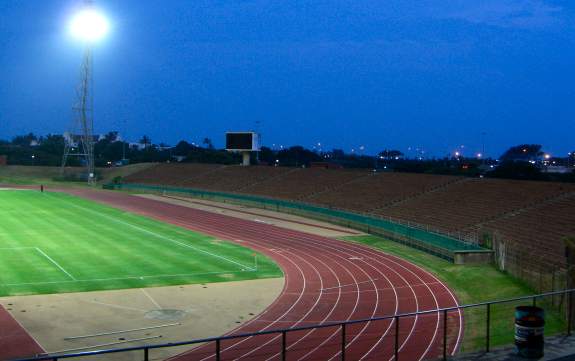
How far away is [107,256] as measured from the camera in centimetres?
2872

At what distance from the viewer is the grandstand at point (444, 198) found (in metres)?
31.8

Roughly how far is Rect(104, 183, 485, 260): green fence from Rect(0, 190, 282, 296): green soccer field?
357 inches

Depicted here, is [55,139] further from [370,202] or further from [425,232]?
[425,232]

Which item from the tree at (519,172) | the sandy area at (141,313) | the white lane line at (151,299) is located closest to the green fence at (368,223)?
the sandy area at (141,313)

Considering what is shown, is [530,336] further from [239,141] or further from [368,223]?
[239,141]

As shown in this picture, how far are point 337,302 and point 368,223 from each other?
1992 centimetres

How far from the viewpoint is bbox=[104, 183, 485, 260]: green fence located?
101 ft

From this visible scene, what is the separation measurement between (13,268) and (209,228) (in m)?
16.4

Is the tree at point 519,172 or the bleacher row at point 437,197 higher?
the tree at point 519,172

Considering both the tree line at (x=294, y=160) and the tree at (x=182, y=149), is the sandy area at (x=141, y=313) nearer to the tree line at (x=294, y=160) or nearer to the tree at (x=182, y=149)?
the tree line at (x=294, y=160)

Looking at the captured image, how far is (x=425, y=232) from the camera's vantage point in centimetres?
3356

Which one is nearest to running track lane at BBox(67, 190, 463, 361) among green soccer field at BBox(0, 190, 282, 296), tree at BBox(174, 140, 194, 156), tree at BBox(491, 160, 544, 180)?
green soccer field at BBox(0, 190, 282, 296)

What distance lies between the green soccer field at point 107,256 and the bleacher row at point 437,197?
13583 millimetres

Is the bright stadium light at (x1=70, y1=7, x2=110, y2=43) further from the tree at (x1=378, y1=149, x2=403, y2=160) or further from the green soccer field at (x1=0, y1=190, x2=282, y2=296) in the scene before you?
the tree at (x1=378, y1=149, x2=403, y2=160)
